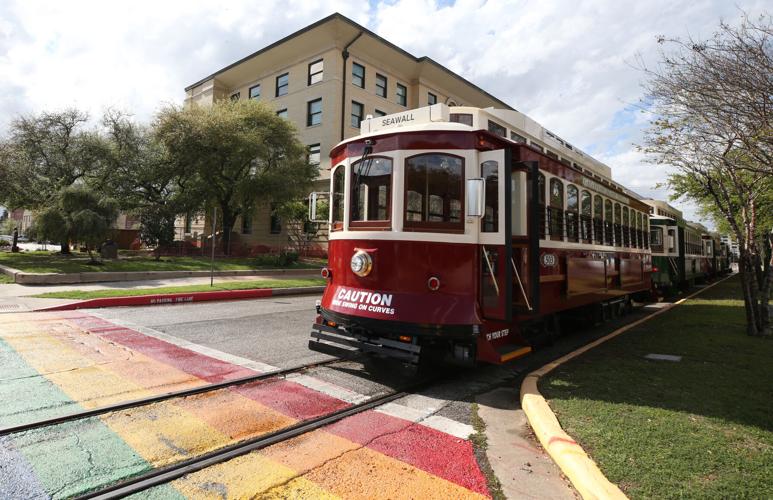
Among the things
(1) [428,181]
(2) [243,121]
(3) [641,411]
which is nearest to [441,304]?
(1) [428,181]

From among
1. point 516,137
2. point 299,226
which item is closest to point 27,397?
point 516,137

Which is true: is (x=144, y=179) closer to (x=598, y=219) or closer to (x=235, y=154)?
(x=235, y=154)

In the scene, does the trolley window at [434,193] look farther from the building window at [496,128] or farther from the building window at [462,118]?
the building window at [496,128]

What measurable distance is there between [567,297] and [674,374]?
2106 millimetres

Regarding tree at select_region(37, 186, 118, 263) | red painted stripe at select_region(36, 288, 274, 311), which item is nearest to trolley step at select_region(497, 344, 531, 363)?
red painted stripe at select_region(36, 288, 274, 311)

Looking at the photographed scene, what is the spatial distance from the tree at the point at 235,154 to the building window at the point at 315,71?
6.01 m

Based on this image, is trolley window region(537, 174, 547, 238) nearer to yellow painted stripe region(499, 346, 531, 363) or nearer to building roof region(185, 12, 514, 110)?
yellow painted stripe region(499, 346, 531, 363)

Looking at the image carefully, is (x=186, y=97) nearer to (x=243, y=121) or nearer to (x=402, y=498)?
(x=243, y=121)

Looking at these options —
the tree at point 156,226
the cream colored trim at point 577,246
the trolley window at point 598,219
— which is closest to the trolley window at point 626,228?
the cream colored trim at point 577,246

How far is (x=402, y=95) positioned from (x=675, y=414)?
3299cm

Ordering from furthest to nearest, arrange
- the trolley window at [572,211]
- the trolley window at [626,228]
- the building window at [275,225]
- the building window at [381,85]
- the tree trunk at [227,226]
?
the building window at [381,85], the building window at [275,225], the tree trunk at [227,226], the trolley window at [626,228], the trolley window at [572,211]

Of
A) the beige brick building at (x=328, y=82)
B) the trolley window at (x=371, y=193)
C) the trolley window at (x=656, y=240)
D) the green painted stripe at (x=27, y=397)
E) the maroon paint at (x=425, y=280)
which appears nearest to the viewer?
the green painted stripe at (x=27, y=397)

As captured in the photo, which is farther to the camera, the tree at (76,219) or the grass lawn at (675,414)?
the tree at (76,219)

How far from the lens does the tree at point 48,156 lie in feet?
73.0
